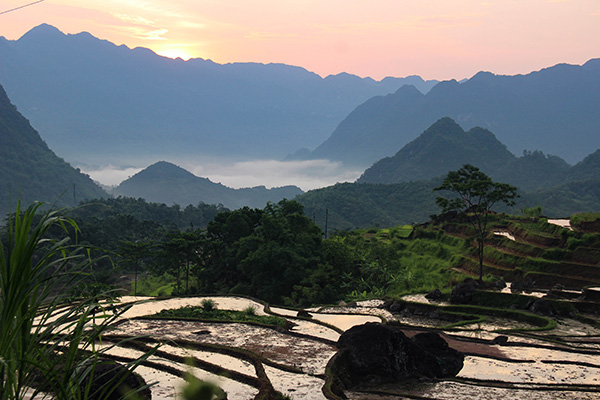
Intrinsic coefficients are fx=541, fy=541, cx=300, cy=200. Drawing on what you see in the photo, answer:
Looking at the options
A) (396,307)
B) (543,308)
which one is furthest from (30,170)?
(543,308)

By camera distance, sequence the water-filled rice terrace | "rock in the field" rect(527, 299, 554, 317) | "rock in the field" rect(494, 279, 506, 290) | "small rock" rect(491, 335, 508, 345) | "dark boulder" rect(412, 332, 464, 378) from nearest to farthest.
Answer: the water-filled rice terrace < "dark boulder" rect(412, 332, 464, 378) < "small rock" rect(491, 335, 508, 345) < "rock in the field" rect(527, 299, 554, 317) < "rock in the field" rect(494, 279, 506, 290)

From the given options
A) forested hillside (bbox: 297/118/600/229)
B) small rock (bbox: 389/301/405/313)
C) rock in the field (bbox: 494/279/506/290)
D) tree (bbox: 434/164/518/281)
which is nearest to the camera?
small rock (bbox: 389/301/405/313)

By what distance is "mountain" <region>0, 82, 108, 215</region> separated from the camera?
12288 cm

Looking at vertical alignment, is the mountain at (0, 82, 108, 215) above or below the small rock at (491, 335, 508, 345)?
above

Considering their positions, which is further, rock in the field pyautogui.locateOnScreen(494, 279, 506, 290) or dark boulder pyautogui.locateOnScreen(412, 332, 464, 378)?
rock in the field pyautogui.locateOnScreen(494, 279, 506, 290)

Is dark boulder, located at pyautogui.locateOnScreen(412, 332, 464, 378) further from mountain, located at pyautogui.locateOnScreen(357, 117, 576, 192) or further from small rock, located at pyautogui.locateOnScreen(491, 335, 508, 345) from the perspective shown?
mountain, located at pyautogui.locateOnScreen(357, 117, 576, 192)

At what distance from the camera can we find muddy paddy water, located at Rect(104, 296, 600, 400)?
13508mm

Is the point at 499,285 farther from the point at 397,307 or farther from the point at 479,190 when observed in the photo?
the point at 397,307

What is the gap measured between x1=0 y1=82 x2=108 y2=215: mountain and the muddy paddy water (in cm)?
11071

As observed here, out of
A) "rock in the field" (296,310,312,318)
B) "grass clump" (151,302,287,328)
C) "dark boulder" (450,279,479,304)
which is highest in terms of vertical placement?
"dark boulder" (450,279,479,304)

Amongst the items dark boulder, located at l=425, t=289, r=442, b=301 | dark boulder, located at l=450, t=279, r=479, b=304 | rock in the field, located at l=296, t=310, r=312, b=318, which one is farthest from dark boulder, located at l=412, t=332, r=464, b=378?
dark boulder, located at l=425, t=289, r=442, b=301

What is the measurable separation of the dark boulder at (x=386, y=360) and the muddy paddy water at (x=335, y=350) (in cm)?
40

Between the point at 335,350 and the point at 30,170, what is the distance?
13116 cm

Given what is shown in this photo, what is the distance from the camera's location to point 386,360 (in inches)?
582
